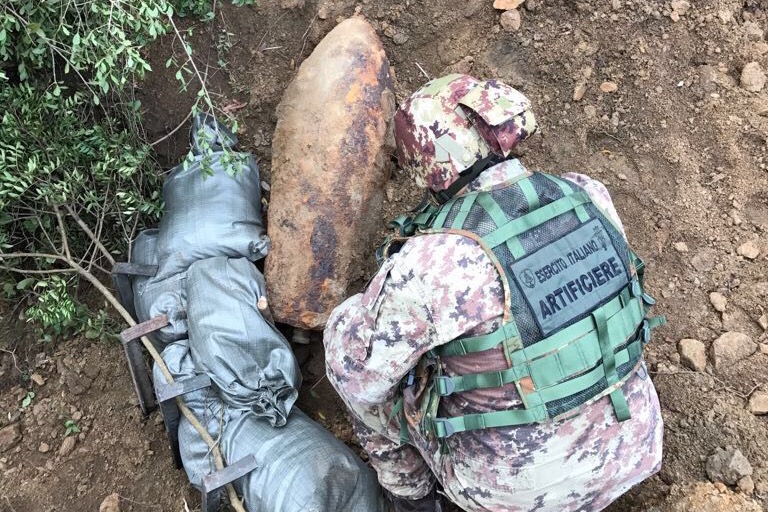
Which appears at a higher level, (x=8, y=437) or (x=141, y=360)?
(x=141, y=360)

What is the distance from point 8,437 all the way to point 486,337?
249 cm

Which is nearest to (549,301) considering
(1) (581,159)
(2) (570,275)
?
(2) (570,275)

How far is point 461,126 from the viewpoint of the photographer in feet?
6.50

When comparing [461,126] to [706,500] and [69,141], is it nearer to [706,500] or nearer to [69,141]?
[706,500]

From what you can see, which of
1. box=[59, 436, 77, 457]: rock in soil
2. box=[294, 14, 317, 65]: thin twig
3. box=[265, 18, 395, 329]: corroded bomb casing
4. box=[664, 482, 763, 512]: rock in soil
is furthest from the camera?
box=[294, 14, 317, 65]: thin twig

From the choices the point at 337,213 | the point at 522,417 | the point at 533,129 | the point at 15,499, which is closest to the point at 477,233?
the point at 533,129

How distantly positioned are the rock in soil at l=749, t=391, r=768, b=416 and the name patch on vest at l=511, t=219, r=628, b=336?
0.94 metres

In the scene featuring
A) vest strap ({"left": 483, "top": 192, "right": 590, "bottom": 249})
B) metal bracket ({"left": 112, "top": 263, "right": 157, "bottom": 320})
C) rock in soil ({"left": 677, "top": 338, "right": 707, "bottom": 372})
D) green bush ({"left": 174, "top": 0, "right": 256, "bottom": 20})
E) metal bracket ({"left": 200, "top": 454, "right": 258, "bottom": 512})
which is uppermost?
green bush ({"left": 174, "top": 0, "right": 256, "bottom": 20})

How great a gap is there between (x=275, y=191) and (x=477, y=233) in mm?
1375

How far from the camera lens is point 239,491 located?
2502 mm

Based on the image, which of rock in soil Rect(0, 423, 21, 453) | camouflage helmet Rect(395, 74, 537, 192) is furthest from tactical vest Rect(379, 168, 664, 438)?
rock in soil Rect(0, 423, 21, 453)

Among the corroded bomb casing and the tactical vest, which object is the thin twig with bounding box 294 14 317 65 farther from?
the tactical vest

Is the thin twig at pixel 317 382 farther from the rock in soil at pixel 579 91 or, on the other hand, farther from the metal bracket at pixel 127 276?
the rock in soil at pixel 579 91

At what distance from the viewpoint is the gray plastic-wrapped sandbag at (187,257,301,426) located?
8.45 feet
